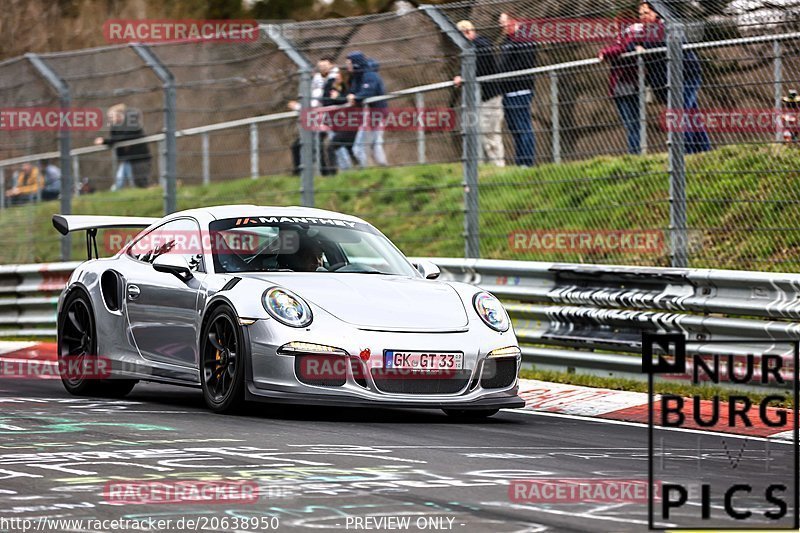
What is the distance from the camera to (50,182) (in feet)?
68.6

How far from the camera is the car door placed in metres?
9.69

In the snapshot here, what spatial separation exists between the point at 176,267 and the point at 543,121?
169 inches

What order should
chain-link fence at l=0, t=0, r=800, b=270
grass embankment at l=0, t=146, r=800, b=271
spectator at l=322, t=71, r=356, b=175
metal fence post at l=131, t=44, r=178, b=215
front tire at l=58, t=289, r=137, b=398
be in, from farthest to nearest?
metal fence post at l=131, t=44, r=178, b=215 → spectator at l=322, t=71, r=356, b=175 → grass embankment at l=0, t=146, r=800, b=271 → chain-link fence at l=0, t=0, r=800, b=270 → front tire at l=58, t=289, r=137, b=398

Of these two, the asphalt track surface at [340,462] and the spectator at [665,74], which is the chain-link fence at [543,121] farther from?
the asphalt track surface at [340,462]

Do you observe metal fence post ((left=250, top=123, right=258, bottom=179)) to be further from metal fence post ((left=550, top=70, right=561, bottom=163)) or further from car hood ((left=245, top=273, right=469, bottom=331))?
car hood ((left=245, top=273, right=469, bottom=331))

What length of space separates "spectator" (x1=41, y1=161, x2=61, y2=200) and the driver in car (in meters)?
10.4

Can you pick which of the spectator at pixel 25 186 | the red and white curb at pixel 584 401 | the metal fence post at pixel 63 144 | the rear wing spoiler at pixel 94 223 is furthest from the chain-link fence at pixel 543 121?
the rear wing spoiler at pixel 94 223

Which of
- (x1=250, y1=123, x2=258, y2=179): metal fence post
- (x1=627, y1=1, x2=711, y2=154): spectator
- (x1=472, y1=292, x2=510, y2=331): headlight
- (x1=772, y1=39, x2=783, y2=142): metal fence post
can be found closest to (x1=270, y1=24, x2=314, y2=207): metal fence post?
(x1=250, y1=123, x2=258, y2=179): metal fence post

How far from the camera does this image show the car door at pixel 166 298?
9688 mm

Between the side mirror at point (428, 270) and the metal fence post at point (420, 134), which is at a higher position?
the metal fence post at point (420, 134)

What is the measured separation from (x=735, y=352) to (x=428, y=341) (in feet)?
11.6

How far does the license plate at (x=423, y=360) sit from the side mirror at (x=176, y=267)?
1618mm

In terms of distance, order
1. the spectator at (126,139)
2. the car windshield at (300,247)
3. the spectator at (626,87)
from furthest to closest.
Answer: the spectator at (126,139) < the spectator at (626,87) < the car windshield at (300,247)

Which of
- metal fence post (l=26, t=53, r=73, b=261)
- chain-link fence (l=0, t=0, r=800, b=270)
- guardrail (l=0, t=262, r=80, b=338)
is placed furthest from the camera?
metal fence post (l=26, t=53, r=73, b=261)
